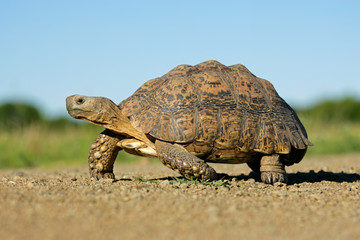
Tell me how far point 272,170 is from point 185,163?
138cm

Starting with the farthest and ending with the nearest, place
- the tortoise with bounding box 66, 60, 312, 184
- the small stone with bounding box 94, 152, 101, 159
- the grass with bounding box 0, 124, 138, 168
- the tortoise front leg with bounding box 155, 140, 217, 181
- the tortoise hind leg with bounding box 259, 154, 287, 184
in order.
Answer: the grass with bounding box 0, 124, 138, 168 < the small stone with bounding box 94, 152, 101, 159 < the tortoise hind leg with bounding box 259, 154, 287, 184 < the tortoise with bounding box 66, 60, 312, 184 < the tortoise front leg with bounding box 155, 140, 217, 181

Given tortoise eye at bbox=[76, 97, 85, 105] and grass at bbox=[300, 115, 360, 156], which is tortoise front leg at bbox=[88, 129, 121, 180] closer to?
tortoise eye at bbox=[76, 97, 85, 105]

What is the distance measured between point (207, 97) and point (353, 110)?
34008mm

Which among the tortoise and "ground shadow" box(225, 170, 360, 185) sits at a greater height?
the tortoise

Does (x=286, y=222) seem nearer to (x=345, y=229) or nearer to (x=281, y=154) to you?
(x=345, y=229)

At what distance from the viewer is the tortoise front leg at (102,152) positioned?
5.56 metres

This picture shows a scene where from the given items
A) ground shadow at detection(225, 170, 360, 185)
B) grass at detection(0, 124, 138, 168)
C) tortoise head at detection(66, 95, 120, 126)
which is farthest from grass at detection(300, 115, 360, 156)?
tortoise head at detection(66, 95, 120, 126)

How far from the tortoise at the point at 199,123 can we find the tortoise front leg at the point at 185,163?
0.04ft

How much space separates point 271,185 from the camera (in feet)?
17.1

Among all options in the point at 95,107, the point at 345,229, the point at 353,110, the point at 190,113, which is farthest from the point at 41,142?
the point at 353,110

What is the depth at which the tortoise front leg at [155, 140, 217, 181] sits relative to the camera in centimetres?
466

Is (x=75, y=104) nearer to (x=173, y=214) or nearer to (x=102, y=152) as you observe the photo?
(x=102, y=152)

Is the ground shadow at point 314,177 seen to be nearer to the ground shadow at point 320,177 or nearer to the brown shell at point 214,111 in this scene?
the ground shadow at point 320,177

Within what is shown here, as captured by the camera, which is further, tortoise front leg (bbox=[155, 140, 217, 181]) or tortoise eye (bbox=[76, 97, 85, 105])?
tortoise eye (bbox=[76, 97, 85, 105])
